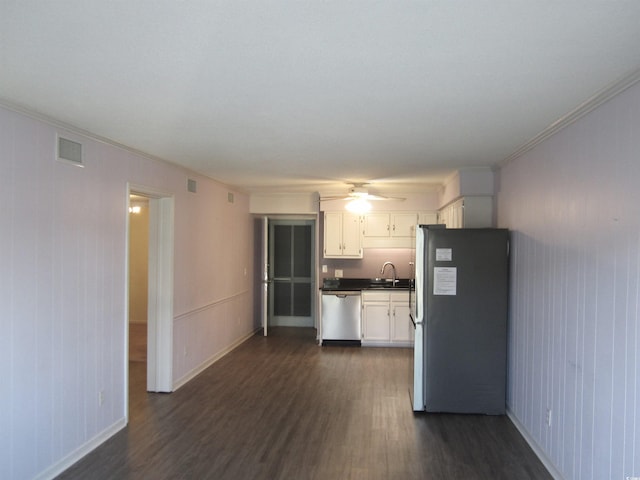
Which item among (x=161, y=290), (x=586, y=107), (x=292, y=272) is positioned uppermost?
(x=586, y=107)

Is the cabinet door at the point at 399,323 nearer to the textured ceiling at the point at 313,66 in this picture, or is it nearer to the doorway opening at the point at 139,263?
the textured ceiling at the point at 313,66

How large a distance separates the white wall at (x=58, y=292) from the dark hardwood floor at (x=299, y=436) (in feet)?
1.32

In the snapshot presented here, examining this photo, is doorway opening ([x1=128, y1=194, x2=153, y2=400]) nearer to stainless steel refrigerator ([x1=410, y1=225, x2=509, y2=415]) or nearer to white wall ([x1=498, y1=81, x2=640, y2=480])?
stainless steel refrigerator ([x1=410, y1=225, x2=509, y2=415])

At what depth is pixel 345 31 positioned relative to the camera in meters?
1.75

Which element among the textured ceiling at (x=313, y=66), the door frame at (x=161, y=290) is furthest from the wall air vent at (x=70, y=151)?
the door frame at (x=161, y=290)

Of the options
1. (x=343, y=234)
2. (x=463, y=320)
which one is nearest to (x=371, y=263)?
(x=343, y=234)

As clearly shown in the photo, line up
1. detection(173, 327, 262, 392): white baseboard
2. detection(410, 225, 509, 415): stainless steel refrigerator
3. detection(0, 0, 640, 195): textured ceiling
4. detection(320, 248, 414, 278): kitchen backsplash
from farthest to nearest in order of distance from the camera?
detection(320, 248, 414, 278): kitchen backsplash, detection(173, 327, 262, 392): white baseboard, detection(410, 225, 509, 415): stainless steel refrigerator, detection(0, 0, 640, 195): textured ceiling

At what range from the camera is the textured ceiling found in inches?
64.1

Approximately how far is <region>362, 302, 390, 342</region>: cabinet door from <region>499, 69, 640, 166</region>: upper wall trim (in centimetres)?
378

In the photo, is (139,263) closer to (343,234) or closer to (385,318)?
(343,234)

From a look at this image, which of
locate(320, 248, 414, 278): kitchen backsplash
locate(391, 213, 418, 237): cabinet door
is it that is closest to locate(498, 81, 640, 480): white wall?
locate(391, 213, 418, 237): cabinet door

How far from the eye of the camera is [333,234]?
737cm

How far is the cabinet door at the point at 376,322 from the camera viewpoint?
702cm

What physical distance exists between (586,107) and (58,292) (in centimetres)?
368
